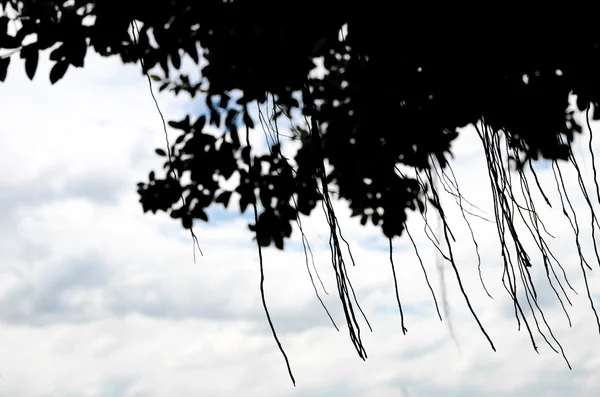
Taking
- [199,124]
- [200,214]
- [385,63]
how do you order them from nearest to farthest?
[385,63] < [199,124] < [200,214]

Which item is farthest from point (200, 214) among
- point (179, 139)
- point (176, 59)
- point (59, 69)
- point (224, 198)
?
point (59, 69)

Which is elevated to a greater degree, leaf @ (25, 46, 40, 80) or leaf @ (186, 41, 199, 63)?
leaf @ (186, 41, 199, 63)

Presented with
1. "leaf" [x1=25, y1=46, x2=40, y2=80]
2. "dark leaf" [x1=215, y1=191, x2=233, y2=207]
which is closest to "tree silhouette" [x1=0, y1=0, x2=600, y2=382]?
"leaf" [x1=25, y1=46, x2=40, y2=80]

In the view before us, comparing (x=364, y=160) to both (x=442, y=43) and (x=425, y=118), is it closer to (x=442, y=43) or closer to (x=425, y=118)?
(x=425, y=118)

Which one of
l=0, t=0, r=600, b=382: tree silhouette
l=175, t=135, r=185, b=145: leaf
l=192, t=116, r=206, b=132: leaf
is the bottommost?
l=0, t=0, r=600, b=382: tree silhouette

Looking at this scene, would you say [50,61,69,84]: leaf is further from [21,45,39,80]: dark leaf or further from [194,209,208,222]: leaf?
[194,209,208,222]: leaf

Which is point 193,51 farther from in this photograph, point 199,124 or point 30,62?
point 199,124

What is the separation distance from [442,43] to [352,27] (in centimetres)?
29

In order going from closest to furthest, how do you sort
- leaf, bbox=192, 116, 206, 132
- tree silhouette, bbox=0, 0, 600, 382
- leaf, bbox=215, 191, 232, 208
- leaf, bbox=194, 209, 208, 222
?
tree silhouette, bbox=0, 0, 600, 382, leaf, bbox=192, 116, 206, 132, leaf, bbox=215, 191, 232, 208, leaf, bbox=194, 209, 208, 222

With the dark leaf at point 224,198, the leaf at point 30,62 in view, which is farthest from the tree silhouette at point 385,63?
the dark leaf at point 224,198

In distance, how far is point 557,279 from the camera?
1.78m

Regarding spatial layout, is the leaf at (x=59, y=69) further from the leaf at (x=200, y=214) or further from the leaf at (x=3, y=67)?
the leaf at (x=200, y=214)

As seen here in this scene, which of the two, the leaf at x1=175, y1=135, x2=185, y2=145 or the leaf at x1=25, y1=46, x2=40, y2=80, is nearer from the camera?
the leaf at x1=25, y1=46, x2=40, y2=80

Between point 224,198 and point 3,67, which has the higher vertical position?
point 224,198
